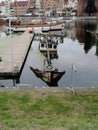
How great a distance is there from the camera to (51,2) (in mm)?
150125

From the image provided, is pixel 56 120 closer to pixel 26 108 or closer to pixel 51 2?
pixel 26 108

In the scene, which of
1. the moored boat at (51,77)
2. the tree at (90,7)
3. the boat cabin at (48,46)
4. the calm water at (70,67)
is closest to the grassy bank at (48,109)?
the calm water at (70,67)

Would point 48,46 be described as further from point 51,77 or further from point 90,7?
point 90,7

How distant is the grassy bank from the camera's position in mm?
10594

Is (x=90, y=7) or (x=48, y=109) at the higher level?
(x=48, y=109)

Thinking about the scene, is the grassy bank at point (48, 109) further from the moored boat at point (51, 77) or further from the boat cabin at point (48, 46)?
the boat cabin at point (48, 46)

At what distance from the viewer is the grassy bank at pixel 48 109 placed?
10594 mm

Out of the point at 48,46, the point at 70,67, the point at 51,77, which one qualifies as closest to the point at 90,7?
the point at 48,46

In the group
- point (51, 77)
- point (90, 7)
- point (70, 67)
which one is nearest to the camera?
point (51, 77)

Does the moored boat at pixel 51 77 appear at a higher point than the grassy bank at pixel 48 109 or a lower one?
lower

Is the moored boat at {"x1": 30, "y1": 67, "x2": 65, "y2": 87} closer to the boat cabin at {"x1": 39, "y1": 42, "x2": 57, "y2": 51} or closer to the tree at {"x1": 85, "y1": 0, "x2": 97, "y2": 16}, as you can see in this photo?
the boat cabin at {"x1": 39, "y1": 42, "x2": 57, "y2": 51}

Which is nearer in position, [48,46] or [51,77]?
[51,77]

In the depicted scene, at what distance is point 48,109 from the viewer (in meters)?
12.9

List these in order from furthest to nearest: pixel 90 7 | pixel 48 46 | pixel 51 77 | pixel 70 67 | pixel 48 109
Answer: pixel 90 7 → pixel 48 46 → pixel 70 67 → pixel 51 77 → pixel 48 109
